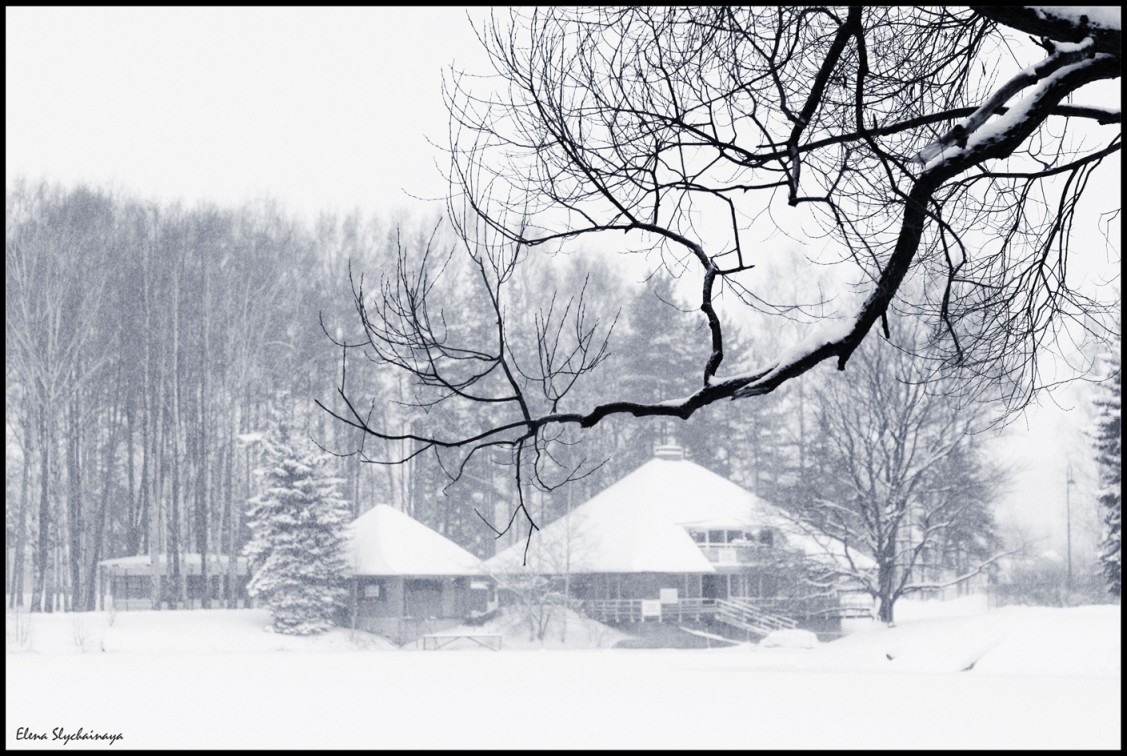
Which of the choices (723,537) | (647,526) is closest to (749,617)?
(723,537)

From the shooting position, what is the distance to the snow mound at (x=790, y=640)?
109ft

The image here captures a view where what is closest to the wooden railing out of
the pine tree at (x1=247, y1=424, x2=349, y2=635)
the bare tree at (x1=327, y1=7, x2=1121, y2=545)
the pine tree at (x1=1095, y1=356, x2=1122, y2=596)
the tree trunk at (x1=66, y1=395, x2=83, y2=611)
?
the pine tree at (x1=1095, y1=356, x2=1122, y2=596)

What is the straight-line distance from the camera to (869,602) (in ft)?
132

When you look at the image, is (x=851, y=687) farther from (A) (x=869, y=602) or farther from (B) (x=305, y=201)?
(B) (x=305, y=201)

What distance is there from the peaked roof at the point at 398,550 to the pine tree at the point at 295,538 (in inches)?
41.4

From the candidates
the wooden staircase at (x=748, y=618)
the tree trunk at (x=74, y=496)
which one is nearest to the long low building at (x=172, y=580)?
the tree trunk at (x=74, y=496)

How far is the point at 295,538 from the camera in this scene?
119 ft

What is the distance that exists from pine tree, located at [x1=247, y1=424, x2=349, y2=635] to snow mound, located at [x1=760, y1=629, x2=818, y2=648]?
11.3 meters

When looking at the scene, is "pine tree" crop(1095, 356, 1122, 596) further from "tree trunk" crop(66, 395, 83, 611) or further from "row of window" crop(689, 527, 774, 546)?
"tree trunk" crop(66, 395, 83, 611)

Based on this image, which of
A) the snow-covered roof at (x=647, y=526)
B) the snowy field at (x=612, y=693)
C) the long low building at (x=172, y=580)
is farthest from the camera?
the long low building at (x=172, y=580)

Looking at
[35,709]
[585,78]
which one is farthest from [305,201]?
[585,78]

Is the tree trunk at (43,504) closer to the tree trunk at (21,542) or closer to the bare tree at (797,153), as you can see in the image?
the tree trunk at (21,542)

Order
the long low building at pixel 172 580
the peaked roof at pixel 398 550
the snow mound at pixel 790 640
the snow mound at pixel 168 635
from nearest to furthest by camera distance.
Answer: the snow mound at pixel 168 635 < the snow mound at pixel 790 640 < the peaked roof at pixel 398 550 < the long low building at pixel 172 580

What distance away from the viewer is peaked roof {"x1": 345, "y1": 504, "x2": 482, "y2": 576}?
38.2 meters
